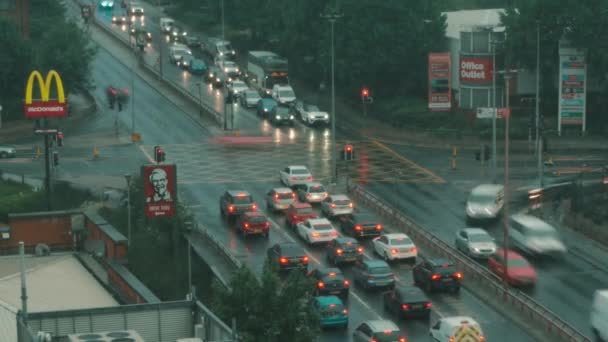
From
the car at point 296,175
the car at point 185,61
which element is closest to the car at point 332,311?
the car at point 296,175

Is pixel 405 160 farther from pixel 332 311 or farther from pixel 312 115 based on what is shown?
pixel 332 311

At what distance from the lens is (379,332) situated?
152ft

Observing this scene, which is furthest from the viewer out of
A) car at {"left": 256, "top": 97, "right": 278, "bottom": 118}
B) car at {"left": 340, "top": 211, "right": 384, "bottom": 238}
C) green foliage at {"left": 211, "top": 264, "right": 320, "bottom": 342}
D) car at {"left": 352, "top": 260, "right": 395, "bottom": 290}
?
car at {"left": 256, "top": 97, "right": 278, "bottom": 118}

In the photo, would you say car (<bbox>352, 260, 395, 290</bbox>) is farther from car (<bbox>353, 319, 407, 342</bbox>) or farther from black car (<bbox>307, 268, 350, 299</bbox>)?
car (<bbox>353, 319, 407, 342</bbox>)

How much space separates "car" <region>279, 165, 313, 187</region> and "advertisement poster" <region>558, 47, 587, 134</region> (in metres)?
23.6

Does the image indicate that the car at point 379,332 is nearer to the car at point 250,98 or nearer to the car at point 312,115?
the car at point 312,115

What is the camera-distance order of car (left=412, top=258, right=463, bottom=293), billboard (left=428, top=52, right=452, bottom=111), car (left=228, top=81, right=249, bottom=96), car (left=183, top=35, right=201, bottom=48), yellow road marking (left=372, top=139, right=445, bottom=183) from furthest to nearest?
1. car (left=183, top=35, right=201, bottom=48)
2. car (left=228, top=81, right=249, bottom=96)
3. billboard (left=428, top=52, right=452, bottom=111)
4. yellow road marking (left=372, top=139, right=445, bottom=183)
5. car (left=412, top=258, right=463, bottom=293)

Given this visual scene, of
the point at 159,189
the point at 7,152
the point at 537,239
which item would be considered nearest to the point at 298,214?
the point at 537,239

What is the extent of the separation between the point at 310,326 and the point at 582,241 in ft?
86.7

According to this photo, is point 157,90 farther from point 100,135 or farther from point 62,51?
point 100,135

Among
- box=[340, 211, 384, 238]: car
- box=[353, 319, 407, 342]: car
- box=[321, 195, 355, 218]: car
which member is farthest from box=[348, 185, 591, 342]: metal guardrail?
box=[353, 319, 407, 342]: car

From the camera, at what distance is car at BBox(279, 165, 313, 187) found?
3019 inches

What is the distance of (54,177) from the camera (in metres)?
80.2

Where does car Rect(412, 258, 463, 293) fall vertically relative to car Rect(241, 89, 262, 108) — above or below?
below
